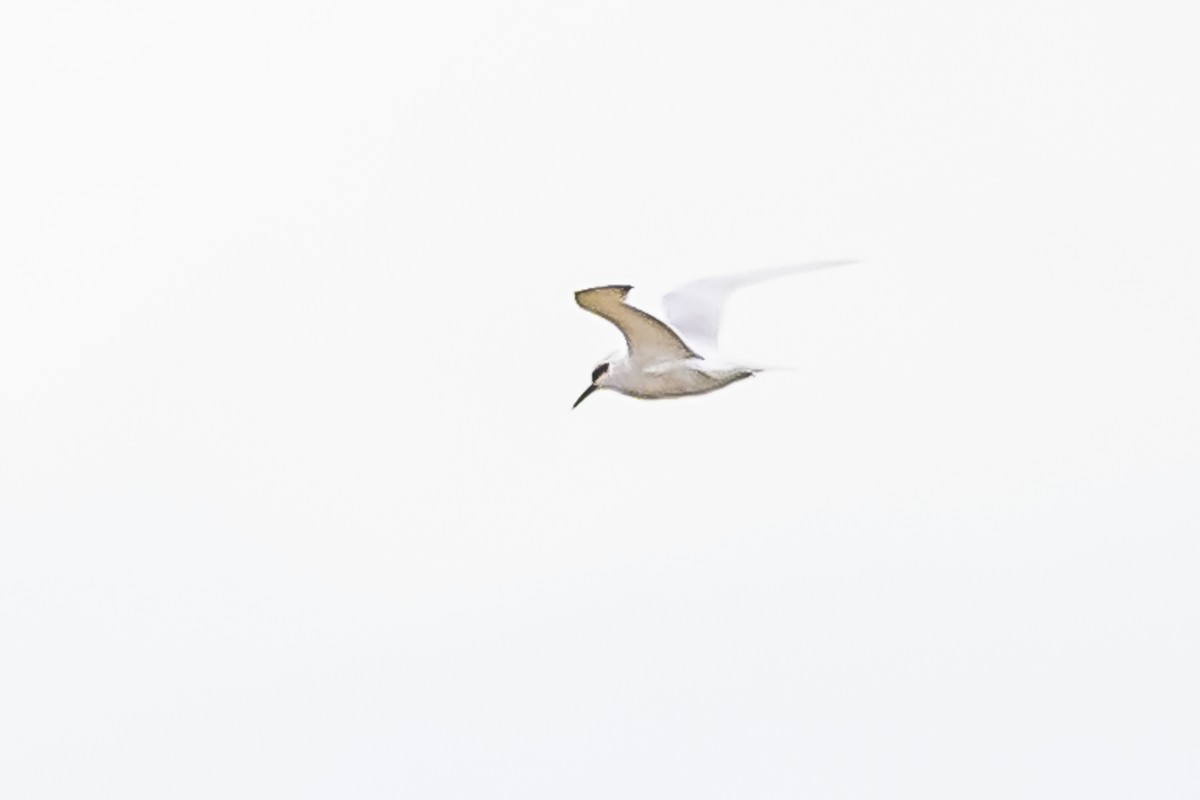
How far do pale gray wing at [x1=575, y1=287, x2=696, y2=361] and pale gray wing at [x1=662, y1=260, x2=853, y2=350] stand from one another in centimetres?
109

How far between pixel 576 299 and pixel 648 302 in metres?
4.57

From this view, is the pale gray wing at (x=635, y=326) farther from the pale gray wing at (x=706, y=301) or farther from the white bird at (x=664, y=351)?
the pale gray wing at (x=706, y=301)

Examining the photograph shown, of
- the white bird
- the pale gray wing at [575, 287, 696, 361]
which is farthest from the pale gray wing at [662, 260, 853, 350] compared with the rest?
the pale gray wing at [575, 287, 696, 361]

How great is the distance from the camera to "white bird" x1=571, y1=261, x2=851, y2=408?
23672mm

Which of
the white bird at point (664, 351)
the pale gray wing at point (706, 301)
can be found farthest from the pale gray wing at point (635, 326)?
the pale gray wing at point (706, 301)

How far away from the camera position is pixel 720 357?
2538 cm

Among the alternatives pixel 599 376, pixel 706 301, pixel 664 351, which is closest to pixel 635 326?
pixel 664 351

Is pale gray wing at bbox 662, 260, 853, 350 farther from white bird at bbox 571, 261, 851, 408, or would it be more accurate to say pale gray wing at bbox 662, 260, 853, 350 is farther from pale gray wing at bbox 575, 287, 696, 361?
pale gray wing at bbox 575, 287, 696, 361

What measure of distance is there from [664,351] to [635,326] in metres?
0.66

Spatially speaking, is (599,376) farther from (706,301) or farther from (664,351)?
(706,301)

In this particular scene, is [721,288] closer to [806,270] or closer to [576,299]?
[806,270]

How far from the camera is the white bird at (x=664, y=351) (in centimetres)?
2367

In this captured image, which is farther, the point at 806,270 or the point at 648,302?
the point at 648,302

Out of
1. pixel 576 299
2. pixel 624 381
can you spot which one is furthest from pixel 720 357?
pixel 576 299
